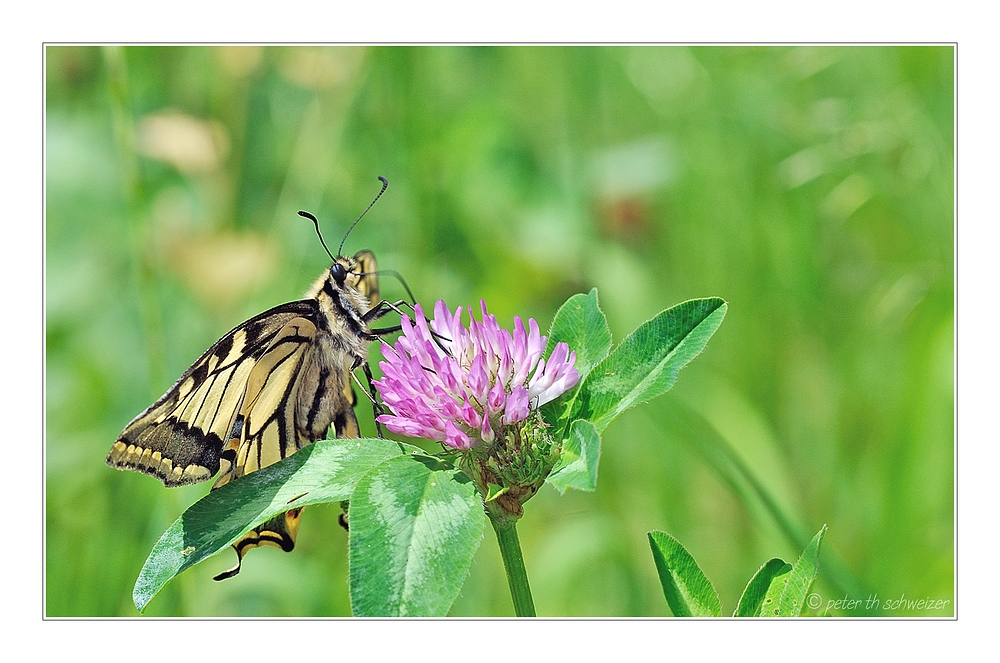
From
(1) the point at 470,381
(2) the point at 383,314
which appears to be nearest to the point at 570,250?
(2) the point at 383,314

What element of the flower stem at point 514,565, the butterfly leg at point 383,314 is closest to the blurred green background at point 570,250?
the butterfly leg at point 383,314

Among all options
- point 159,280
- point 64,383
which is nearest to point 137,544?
point 64,383

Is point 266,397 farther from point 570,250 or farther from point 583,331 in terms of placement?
point 570,250

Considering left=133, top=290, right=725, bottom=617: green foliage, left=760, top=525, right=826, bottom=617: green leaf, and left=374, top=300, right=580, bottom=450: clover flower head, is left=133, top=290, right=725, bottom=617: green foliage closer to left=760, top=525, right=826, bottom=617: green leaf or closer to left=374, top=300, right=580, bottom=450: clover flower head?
left=374, top=300, right=580, bottom=450: clover flower head

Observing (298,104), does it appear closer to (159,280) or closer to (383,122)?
(383,122)

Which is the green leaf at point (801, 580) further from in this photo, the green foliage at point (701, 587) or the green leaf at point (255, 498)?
the green leaf at point (255, 498)

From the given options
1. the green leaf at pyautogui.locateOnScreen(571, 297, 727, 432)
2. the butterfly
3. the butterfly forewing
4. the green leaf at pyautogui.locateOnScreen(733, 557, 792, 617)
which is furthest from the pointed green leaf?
the butterfly forewing
